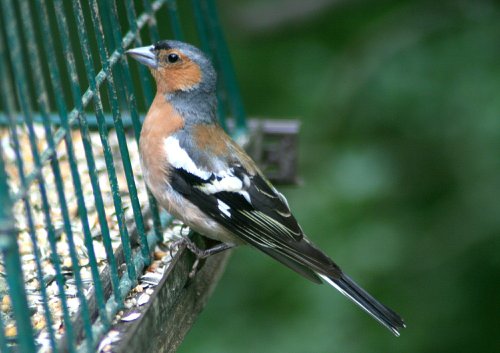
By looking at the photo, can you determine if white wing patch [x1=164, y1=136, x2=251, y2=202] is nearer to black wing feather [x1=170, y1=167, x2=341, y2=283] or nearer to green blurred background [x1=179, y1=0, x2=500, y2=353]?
black wing feather [x1=170, y1=167, x2=341, y2=283]

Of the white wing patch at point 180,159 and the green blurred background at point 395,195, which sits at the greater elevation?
the white wing patch at point 180,159

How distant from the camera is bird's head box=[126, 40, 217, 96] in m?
4.96

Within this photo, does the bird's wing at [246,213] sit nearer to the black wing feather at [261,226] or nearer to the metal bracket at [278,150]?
the black wing feather at [261,226]

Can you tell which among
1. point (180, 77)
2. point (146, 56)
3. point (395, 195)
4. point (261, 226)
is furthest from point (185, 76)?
point (395, 195)

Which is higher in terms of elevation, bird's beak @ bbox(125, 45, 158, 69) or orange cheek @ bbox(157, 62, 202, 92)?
bird's beak @ bbox(125, 45, 158, 69)

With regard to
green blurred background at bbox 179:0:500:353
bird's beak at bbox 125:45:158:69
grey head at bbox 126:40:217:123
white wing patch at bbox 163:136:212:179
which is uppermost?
bird's beak at bbox 125:45:158:69

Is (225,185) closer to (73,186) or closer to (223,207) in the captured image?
(223,207)

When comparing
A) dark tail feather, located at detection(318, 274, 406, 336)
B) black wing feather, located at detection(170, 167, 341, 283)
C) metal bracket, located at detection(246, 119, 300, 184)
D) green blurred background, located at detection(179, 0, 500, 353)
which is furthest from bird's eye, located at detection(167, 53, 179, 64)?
green blurred background, located at detection(179, 0, 500, 353)

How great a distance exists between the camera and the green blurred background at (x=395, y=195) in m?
6.25

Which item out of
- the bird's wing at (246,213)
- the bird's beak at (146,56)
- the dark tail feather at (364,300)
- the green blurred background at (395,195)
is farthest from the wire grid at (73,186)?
the green blurred background at (395,195)

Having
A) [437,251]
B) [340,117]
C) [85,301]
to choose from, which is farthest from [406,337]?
[85,301]

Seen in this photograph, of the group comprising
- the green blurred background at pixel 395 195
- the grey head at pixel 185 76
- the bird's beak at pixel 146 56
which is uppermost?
the bird's beak at pixel 146 56

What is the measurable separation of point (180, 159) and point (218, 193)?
0.26m

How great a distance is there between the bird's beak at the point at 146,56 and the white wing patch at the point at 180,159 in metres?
0.44
